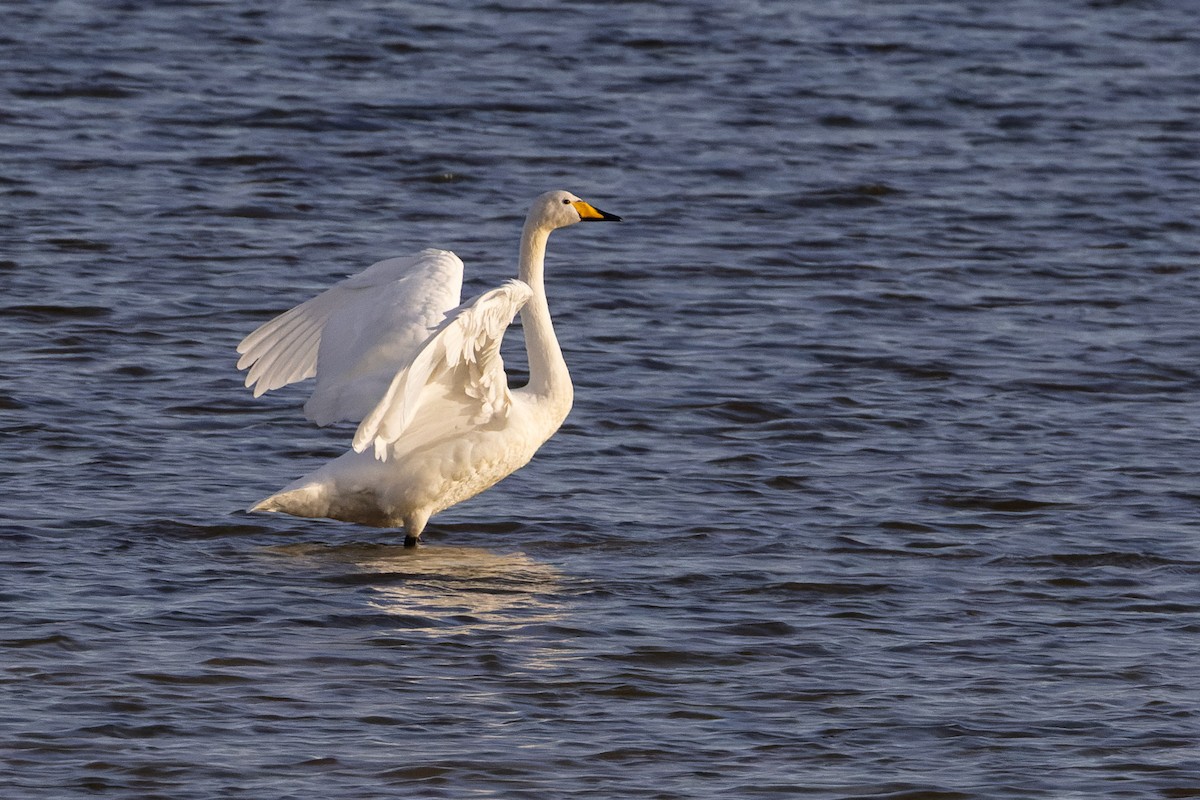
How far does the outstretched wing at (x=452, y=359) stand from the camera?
24.7 ft

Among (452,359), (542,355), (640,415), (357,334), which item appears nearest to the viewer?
(452,359)

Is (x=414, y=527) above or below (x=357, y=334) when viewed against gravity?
below

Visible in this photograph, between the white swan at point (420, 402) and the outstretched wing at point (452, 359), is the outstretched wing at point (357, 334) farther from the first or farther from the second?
the outstretched wing at point (452, 359)

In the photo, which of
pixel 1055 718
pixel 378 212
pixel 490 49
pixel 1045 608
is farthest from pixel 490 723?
pixel 490 49

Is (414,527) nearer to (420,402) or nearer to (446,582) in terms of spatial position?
(446,582)

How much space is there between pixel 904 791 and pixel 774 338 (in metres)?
5.89

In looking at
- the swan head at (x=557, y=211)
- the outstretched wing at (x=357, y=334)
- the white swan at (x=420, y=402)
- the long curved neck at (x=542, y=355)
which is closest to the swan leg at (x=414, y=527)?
the white swan at (x=420, y=402)

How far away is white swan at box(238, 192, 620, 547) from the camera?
27.6 feet

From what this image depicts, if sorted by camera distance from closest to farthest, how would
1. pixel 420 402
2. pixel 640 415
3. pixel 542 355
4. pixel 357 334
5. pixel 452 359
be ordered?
pixel 452 359, pixel 420 402, pixel 357 334, pixel 542 355, pixel 640 415

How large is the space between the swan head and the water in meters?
1.16

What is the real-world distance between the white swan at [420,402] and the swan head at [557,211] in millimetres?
75

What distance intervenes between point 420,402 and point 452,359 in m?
0.53

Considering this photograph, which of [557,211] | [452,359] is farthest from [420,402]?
[557,211]

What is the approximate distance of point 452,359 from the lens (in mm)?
7719
